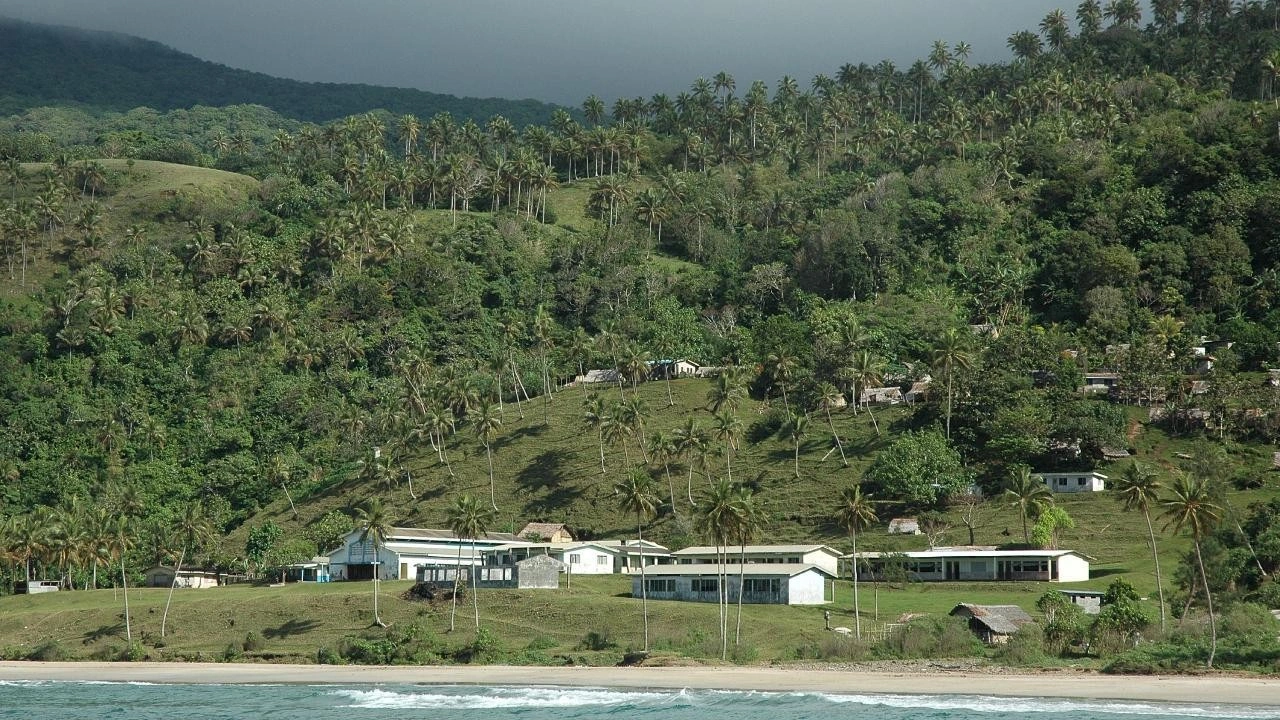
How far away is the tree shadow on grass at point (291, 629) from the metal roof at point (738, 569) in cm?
2483

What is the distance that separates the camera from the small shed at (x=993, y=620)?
272ft

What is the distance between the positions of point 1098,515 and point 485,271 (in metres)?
97.1

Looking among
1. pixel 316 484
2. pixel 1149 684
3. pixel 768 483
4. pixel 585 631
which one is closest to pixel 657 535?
pixel 768 483

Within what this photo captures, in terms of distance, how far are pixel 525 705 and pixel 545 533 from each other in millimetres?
57458

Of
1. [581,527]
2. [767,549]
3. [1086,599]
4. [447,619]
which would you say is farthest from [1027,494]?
Result: [447,619]

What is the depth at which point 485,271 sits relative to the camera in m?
190

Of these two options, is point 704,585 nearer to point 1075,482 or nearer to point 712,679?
point 712,679


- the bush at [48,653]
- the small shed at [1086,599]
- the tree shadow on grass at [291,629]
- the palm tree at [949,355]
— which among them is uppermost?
the palm tree at [949,355]

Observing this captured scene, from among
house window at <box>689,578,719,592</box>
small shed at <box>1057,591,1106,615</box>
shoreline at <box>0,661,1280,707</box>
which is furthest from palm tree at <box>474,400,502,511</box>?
small shed at <box>1057,591,1106,615</box>

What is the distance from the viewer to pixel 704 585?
104 m

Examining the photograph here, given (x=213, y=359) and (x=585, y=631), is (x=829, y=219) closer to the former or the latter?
(x=213, y=359)

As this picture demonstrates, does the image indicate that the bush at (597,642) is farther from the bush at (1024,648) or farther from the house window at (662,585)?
the bush at (1024,648)

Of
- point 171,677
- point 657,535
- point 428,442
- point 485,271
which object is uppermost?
point 485,271

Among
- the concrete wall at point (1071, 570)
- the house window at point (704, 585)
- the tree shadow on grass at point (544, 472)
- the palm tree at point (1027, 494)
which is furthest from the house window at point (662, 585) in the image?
the tree shadow on grass at point (544, 472)
